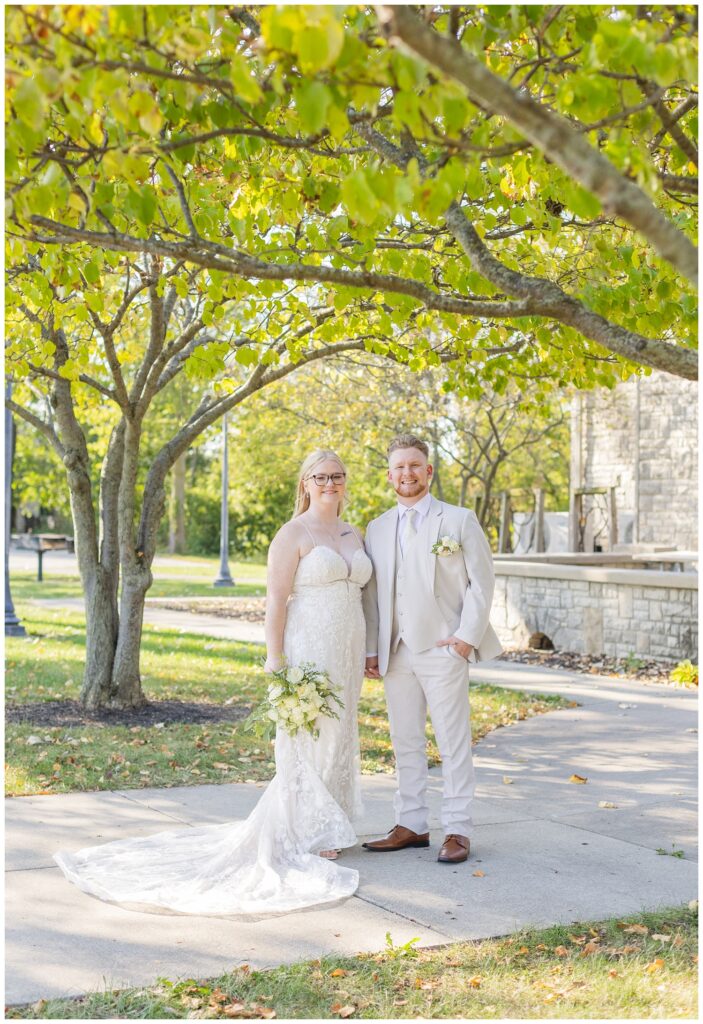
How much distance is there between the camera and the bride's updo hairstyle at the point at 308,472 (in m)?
6.36

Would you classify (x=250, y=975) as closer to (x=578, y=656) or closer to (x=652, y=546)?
(x=578, y=656)

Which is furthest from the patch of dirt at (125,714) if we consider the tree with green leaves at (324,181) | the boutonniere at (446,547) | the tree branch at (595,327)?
the tree branch at (595,327)

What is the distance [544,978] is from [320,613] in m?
2.43

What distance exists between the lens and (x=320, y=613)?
6.33m

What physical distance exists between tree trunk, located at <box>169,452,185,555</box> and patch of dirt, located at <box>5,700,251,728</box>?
29385 millimetres

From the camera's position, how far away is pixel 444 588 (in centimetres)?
636

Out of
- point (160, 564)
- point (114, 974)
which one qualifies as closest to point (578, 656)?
point (114, 974)

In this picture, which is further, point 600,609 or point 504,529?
point 504,529

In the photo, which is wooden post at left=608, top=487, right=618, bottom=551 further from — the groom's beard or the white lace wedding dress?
the white lace wedding dress

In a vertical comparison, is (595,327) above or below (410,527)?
above

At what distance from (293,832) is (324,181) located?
340cm

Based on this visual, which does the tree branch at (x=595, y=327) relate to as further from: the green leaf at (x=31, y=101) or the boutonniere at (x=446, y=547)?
the boutonniere at (x=446, y=547)

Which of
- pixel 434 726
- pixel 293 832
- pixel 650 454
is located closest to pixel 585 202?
pixel 434 726

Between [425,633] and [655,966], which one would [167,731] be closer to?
[425,633]
